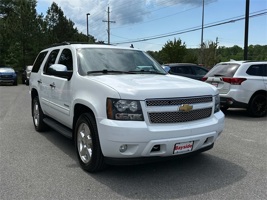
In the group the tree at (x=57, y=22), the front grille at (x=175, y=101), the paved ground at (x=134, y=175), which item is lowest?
the paved ground at (x=134, y=175)

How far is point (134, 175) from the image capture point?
444cm

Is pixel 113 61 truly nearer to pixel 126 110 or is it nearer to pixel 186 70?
pixel 126 110

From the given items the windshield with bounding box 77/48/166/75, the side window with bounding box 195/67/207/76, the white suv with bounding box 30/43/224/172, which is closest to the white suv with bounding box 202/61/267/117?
the windshield with bounding box 77/48/166/75

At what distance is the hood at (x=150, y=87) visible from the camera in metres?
3.95

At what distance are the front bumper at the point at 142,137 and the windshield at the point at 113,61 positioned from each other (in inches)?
52.0

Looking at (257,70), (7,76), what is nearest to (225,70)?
(257,70)

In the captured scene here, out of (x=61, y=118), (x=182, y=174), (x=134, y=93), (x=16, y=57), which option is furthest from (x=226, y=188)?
(x=16, y=57)

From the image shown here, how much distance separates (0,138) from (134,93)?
4.01 m

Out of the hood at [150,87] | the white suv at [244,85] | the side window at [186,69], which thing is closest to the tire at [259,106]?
the white suv at [244,85]

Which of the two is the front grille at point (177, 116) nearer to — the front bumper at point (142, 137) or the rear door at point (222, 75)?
the front bumper at point (142, 137)

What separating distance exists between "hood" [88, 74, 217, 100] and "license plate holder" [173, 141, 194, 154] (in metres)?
0.62

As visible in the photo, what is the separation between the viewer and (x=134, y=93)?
3.92 metres

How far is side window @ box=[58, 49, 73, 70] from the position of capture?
5484 millimetres

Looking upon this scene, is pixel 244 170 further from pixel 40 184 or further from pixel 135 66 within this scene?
pixel 40 184
